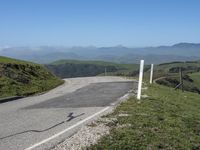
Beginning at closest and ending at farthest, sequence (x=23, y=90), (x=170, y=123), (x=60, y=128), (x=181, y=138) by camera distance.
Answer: (x=181, y=138)
(x=60, y=128)
(x=170, y=123)
(x=23, y=90)

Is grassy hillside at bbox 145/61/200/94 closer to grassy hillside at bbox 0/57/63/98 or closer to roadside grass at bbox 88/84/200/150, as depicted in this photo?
grassy hillside at bbox 0/57/63/98

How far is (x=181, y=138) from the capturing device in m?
8.25

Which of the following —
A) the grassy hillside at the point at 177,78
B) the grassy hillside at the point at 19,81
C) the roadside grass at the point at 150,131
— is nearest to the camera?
the roadside grass at the point at 150,131

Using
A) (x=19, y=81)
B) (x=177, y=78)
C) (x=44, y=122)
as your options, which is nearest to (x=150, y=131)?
(x=44, y=122)

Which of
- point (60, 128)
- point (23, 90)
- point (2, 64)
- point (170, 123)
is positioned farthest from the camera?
point (2, 64)

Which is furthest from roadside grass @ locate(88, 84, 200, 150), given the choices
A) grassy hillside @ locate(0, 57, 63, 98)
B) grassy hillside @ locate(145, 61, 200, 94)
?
grassy hillside @ locate(145, 61, 200, 94)

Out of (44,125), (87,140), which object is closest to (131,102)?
(44,125)

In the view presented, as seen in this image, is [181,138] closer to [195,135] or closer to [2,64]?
[195,135]

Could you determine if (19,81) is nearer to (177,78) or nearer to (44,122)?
(44,122)

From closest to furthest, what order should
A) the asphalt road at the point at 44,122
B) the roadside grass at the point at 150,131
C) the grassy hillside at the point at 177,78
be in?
the roadside grass at the point at 150,131, the asphalt road at the point at 44,122, the grassy hillside at the point at 177,78

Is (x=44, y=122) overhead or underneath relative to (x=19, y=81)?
overhead

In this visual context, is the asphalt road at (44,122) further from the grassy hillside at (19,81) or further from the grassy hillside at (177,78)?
the grassy hillside at (177,78)

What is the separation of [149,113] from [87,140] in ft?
12.9

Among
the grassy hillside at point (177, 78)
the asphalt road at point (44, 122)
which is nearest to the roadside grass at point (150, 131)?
the asphalt road at point (44, 122)
